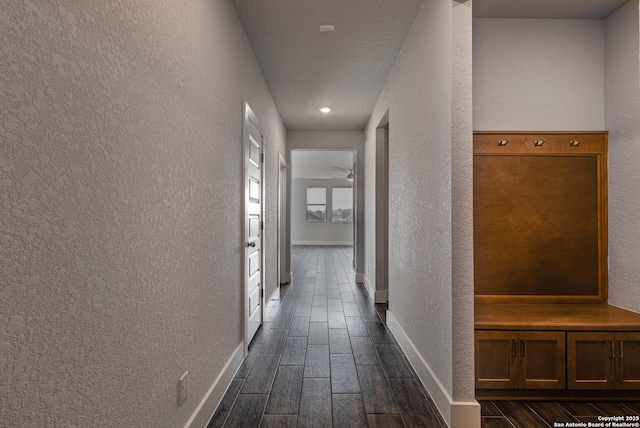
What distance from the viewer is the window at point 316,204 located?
12.7 metres

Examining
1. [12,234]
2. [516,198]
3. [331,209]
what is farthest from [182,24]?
[331,209]

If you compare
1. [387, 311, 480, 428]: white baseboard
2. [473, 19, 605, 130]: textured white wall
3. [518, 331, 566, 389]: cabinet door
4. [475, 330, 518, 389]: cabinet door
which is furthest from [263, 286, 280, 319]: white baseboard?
[473, 19, 605, 130]: textured white wall

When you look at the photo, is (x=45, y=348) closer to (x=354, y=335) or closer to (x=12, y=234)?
(x=12, y=234)

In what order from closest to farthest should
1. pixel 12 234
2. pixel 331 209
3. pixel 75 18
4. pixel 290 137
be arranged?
pixel 12 234
pixel 75 18
pixel 290 137
pixel 331 209

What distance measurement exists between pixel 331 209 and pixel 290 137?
7.00 meters

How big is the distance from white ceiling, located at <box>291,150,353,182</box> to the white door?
3.60 meters

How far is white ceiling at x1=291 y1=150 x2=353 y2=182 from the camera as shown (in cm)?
808

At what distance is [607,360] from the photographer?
2074 millimetres

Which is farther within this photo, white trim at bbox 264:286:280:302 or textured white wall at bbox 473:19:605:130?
white trim at bbox 264:286:280:302

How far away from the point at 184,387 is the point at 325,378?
1.09m

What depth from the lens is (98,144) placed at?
1.00m

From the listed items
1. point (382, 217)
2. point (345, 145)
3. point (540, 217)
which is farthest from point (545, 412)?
point (345, 145)

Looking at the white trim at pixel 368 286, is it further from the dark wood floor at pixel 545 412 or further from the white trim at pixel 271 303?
the dark wood floor at pixel 545 412

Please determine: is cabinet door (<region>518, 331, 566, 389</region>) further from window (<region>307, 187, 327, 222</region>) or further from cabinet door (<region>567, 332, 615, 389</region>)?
window (<region>307, 187, 327, 222</region>)
